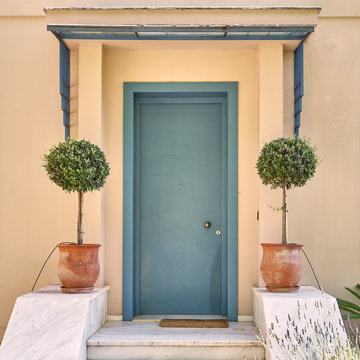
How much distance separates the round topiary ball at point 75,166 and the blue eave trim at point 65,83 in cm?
79

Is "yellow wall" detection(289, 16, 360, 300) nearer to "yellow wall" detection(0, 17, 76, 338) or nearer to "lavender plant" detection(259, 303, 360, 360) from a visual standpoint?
"lavender plant" detection(259, 303, 360, 360)

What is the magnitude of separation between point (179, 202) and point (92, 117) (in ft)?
4.50

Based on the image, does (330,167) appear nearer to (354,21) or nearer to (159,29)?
(354,21)

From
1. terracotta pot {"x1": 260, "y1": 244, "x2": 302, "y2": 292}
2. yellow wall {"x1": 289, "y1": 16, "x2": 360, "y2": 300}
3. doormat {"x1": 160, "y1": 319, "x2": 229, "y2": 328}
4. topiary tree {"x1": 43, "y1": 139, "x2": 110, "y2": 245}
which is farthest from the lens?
yellow wall {"x1": 289, "y1": 16, "x2": 360, "y2": 300}

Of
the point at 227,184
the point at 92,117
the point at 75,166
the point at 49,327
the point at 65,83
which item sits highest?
the point at 65,83

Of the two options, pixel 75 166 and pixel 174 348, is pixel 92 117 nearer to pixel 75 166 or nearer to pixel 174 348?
pixel 75 166

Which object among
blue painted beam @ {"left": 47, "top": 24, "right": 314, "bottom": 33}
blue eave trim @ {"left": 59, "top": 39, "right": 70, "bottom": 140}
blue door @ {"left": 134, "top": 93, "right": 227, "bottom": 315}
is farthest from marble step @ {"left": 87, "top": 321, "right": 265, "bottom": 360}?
blue painted beam @ {"left": 47, "top": 24, "right": 314, "bottom": 33}

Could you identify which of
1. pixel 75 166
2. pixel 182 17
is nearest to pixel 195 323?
pixel 75 166

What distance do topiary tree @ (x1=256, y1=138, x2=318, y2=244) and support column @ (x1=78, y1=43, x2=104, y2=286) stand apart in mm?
1774

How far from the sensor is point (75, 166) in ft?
17.1

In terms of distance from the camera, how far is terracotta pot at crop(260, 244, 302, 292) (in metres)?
5.35

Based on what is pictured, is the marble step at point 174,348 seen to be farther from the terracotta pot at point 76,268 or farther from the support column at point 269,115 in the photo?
the support column at point 269,115

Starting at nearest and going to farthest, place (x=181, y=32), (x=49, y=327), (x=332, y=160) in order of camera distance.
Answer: (x=49, y=327) < (x=181, y=32) < (x=332, y=160)

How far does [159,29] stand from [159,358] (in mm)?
3118
